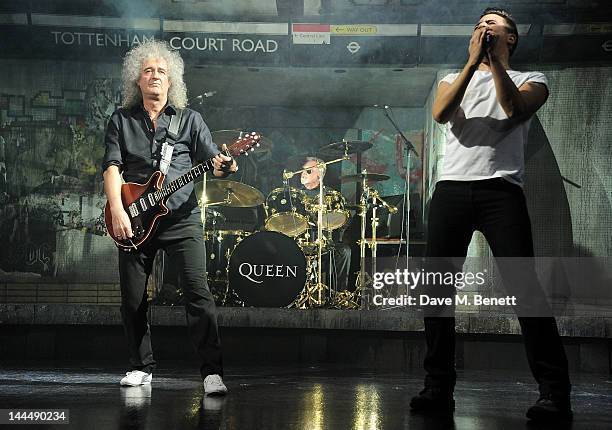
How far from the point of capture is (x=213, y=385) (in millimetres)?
3857

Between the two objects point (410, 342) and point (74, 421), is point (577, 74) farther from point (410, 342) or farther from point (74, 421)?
point (74, 421)

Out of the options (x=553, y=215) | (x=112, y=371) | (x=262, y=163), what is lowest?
(x=112, y=371)

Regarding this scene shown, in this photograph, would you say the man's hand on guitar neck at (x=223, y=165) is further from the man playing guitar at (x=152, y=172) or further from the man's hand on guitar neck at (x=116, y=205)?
the man's hand on guitar neck at (x=116, y=205)

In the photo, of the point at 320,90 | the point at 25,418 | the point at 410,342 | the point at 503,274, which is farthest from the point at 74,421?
the point at 320,90

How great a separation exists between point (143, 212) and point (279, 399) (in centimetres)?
117

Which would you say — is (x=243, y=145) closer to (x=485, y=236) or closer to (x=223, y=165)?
(x=223, y=165)

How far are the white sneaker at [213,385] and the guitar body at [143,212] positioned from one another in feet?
2.53

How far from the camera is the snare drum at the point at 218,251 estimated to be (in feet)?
27.2

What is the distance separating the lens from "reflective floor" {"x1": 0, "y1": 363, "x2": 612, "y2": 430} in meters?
3.06

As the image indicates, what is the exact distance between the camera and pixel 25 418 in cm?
307

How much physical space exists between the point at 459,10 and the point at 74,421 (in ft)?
17.9

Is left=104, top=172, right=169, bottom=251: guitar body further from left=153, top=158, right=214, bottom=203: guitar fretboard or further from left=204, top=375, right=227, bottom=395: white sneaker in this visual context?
left=204, top=375, right=227, bottom=395: white sneaker

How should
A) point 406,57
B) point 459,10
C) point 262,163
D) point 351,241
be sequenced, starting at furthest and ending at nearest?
point 262,163, point 351,241, point 406,57, point 459,10

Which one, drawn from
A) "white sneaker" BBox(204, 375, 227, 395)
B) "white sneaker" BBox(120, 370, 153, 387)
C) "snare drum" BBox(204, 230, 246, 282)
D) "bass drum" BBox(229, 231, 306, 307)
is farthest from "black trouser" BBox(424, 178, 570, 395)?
"snare drum" BBox(204, 230, 246, 282)
